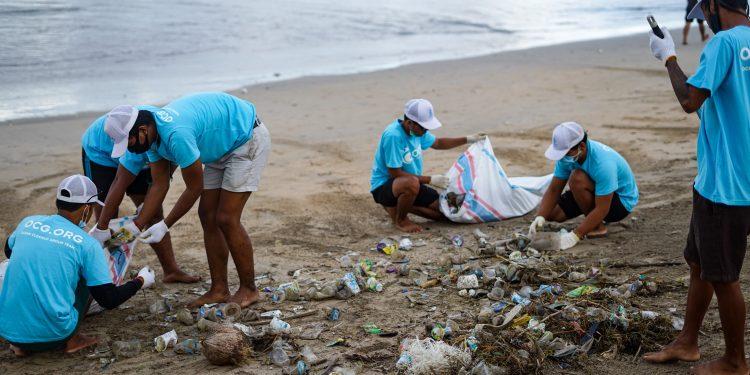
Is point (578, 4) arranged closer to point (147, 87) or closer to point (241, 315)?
point (147, 87)

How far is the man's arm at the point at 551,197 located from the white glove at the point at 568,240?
1.20 feet

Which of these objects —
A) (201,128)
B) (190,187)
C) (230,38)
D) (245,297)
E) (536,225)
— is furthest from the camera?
(230,38)

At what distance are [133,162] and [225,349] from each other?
1.48 m

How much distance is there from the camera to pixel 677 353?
3484 millimetres

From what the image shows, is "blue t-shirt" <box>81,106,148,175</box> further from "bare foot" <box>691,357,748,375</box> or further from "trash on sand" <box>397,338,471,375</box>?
"bare foot" <box>691,357,748,375</box>

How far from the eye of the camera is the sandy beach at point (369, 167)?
4.14 meters

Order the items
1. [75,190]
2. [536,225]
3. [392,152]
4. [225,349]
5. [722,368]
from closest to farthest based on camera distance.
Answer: [722,368] → [225,349] → [75,190] → [536,225] → [392,152]

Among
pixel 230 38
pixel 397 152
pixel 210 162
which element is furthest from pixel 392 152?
pixel 230 38

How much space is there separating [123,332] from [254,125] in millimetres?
1394

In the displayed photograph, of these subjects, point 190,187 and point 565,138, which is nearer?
point 190,187

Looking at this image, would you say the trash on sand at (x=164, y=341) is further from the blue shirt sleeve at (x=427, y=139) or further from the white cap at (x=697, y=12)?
the white cap at (x=697, y=12)

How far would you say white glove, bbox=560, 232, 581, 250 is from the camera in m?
5.34

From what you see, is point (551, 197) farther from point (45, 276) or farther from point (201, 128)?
point (45, 276)

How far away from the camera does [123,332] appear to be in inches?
170
